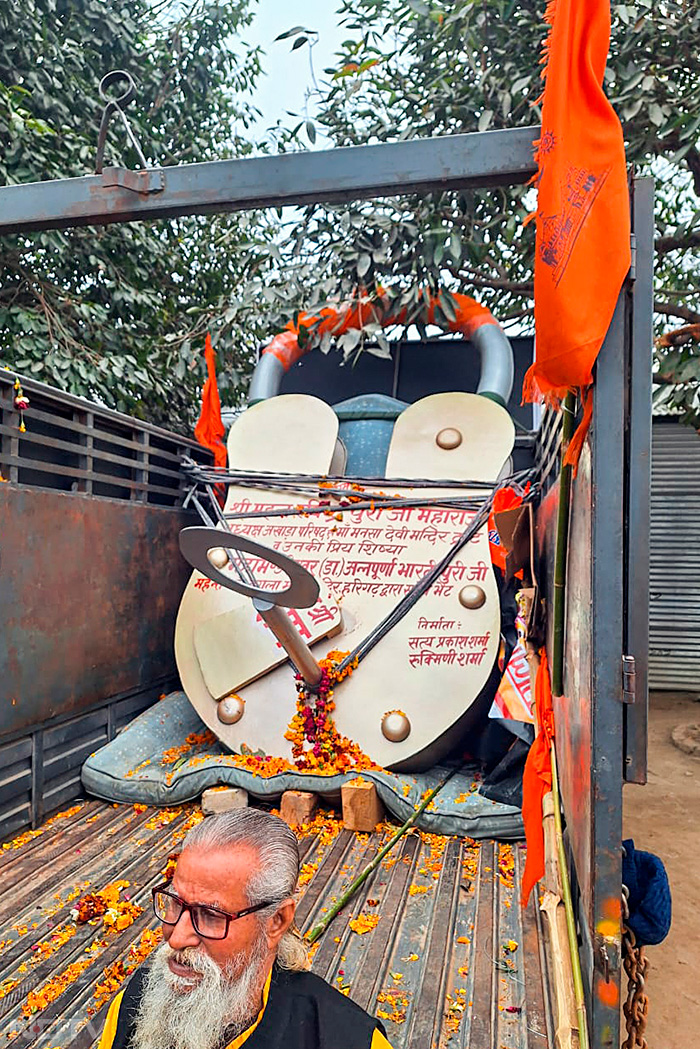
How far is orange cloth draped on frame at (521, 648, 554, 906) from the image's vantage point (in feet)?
7.69

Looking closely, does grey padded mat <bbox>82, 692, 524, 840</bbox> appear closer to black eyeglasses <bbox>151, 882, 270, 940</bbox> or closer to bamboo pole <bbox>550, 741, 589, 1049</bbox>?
bamboo pole <bbox>550, 741, 589, 1049</bbox>

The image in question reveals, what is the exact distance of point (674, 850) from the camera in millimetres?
4449

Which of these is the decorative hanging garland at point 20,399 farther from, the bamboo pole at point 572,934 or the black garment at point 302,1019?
the bamboo pole at point 572,934

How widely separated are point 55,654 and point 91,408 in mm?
1337

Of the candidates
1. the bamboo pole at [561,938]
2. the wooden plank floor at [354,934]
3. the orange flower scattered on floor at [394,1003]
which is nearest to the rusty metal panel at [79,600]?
the wooden plank floor at [354,934]

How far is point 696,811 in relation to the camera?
5.16 m

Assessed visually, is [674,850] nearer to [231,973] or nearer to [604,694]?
[604,694]

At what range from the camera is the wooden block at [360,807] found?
11.2ft

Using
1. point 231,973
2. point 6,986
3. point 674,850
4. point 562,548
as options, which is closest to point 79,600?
point 6,986

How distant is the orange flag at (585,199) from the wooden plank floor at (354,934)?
1.86 meters

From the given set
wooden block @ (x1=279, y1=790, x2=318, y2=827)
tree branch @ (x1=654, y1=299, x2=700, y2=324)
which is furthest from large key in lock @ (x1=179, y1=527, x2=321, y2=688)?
tree branch @ (x1=654, y1=299, x2=700, y2=324)

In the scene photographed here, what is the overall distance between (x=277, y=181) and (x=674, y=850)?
440cm

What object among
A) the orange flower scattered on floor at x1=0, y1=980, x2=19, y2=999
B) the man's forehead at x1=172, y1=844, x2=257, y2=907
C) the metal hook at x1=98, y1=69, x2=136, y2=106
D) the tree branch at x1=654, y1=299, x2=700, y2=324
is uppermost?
the tree branch at x1=654, y1=299, x2=700, y2=324

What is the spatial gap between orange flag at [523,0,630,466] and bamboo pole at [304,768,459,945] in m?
1.75
